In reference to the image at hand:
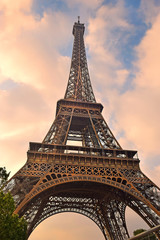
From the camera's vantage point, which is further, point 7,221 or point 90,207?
point 90,207

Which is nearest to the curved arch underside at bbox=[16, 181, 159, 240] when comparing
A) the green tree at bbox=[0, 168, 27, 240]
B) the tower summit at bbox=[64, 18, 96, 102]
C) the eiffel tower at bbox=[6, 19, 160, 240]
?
the eiffel tower at bbox=[6, 19, 160, 240]

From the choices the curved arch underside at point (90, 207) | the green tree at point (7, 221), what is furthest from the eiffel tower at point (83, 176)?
the green tree at point (7, 221)

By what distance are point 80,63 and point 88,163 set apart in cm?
2307

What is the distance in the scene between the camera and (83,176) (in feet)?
63.3

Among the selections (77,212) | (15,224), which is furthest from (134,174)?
(77,212)

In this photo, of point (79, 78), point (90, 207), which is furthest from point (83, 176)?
point (79, 78)

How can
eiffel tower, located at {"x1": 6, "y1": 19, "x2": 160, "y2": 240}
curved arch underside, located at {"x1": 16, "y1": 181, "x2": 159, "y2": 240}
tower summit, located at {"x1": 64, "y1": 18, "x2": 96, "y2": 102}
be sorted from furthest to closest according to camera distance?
1. tower summit, located at {"x1": 64, "y1": 18, "x2": 96, "y2": 102}
2. curved arch underside, located at {"x1": 16, "y1": 181, "x2": 159, "y2": 240}
3. eiffel tower, located at {"x1": 6, "y1": 19, "x2": 160, "y2": 240}

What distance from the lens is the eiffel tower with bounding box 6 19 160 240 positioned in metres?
18.5

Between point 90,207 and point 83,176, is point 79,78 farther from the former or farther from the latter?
point 90,207

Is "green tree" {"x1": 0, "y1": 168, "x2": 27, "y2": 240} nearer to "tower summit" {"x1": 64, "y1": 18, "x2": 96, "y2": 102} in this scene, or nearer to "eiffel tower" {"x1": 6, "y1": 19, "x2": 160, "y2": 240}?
"eiffel tower" {"x1": 6, "y1": 19, "x2": 160, "y2": 240}

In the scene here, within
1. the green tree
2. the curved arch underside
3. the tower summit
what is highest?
the tower summit

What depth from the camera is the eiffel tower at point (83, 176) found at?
60.7 ft

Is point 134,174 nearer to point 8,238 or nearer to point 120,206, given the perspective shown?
point 120,206

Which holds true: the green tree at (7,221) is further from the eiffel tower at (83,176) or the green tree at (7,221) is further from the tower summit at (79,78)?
the tower summit at (79,78)
